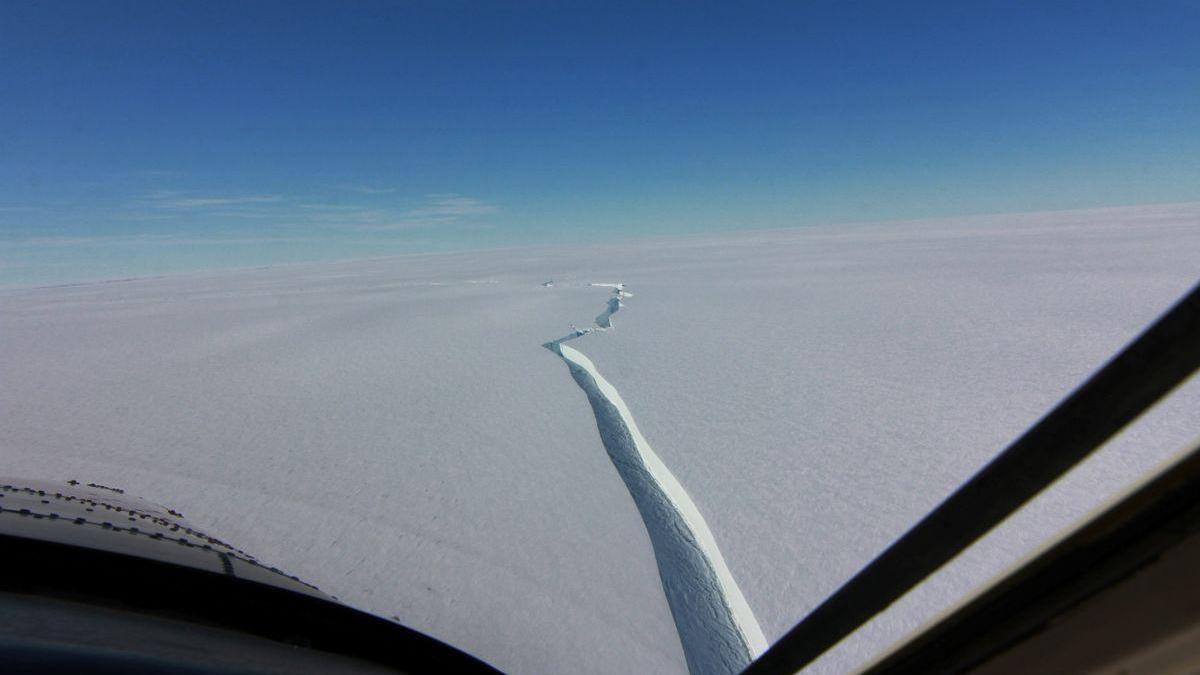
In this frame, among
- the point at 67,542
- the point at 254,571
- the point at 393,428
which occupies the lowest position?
the point at 393,428

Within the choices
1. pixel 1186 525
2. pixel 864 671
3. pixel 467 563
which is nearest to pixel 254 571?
pixel 467 563

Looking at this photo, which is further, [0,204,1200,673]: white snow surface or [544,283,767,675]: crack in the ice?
[0,204,1200,673]: white snow surface

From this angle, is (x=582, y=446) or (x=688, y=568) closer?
(x=688, y=568)

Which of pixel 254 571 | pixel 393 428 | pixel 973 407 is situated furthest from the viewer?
pixel 393 428

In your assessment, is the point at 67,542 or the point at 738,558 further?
the point at 738,558

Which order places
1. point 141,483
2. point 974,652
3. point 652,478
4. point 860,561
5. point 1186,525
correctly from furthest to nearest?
point 141,483, point 652,478, point 860,561, point 974,652, point 1186,525

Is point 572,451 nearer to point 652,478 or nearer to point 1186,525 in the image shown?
point 652,478

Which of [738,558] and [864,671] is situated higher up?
[864,671]

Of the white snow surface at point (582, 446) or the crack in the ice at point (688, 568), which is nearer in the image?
the crack in the ice at point (688, 568)
